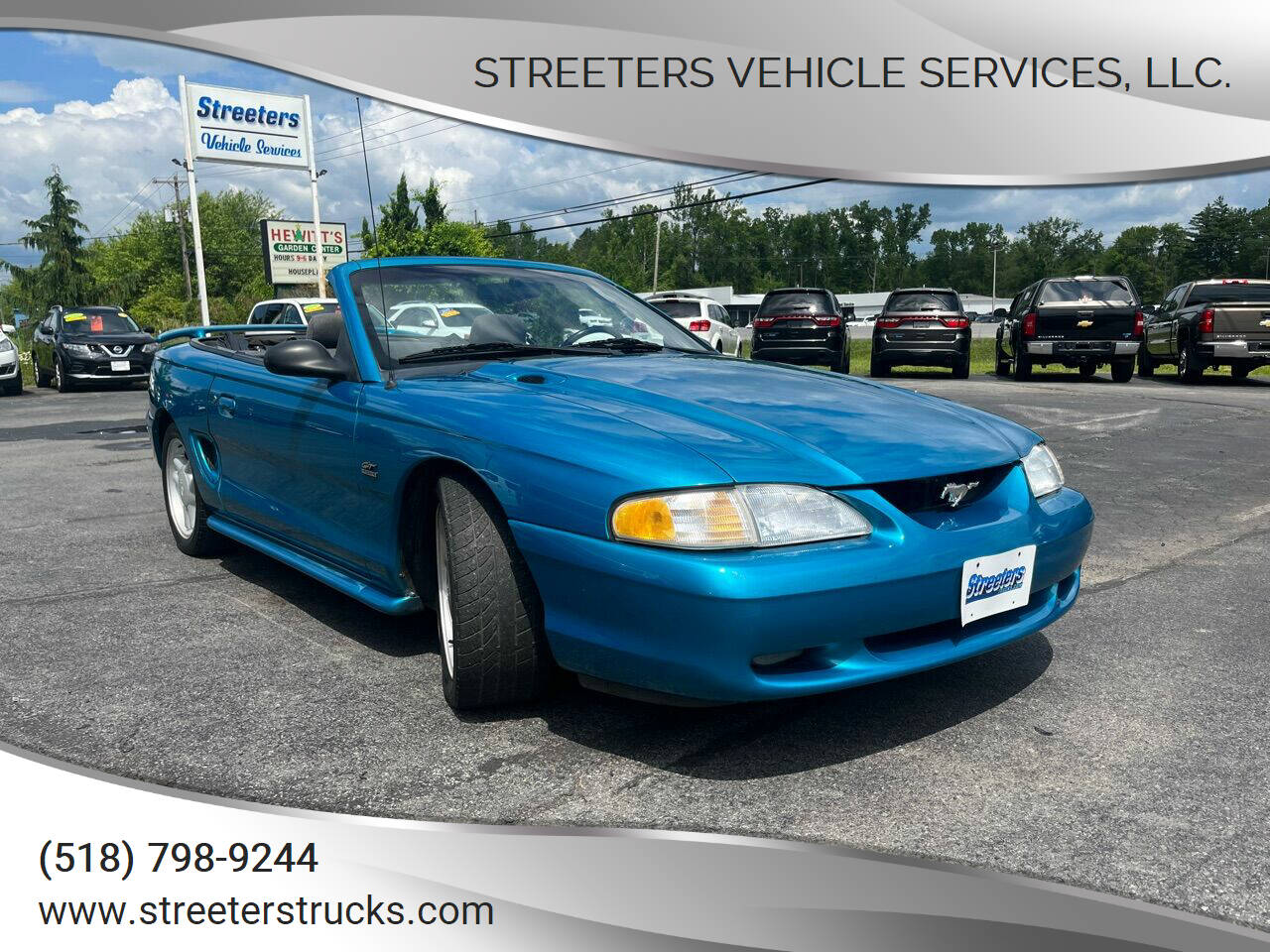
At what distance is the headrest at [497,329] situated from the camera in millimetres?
3713

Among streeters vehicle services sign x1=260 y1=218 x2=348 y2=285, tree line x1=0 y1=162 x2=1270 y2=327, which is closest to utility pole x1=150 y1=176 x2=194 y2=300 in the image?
tree line x1=0 y1=162 x2=1270 y2=327

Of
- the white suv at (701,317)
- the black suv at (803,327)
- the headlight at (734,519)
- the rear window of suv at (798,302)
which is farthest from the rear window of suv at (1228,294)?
the headlight at (734,519)

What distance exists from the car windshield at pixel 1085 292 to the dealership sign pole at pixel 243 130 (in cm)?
1963

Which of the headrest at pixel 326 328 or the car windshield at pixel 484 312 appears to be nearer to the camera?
the car windshield at pixel 484 312

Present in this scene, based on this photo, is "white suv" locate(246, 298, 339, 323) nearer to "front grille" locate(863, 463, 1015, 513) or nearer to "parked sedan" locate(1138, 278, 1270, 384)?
"front grille" locate(863, 463, 1015, 513)

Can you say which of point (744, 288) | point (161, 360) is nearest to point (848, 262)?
point (744, 288)

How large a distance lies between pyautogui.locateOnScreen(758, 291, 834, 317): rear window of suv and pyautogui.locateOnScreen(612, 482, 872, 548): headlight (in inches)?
672

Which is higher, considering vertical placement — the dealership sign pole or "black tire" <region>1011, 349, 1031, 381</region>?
the dealership sign pole

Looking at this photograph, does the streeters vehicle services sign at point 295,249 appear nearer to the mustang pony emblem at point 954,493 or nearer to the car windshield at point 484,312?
the car windshield at point 484,312

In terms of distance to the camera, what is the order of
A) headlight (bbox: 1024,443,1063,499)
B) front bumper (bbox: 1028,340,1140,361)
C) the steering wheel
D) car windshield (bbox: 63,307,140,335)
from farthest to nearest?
car windshield (bbox: 63,307,140,335) → front bumper (bbox: 1028,340,1140,361) → the steering wheel → headlight (bbox: 1024,443,1063,499)

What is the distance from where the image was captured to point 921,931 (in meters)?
2.06

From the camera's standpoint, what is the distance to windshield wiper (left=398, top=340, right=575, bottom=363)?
11.7 ft

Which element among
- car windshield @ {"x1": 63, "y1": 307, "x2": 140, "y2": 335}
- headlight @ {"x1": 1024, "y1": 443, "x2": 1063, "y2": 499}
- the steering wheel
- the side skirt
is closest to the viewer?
headlight @ {"x1": 1024, "y1": 443, "x2": 1063, "y2": 499}

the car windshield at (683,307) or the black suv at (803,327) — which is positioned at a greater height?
the car windshield at (683,307)
